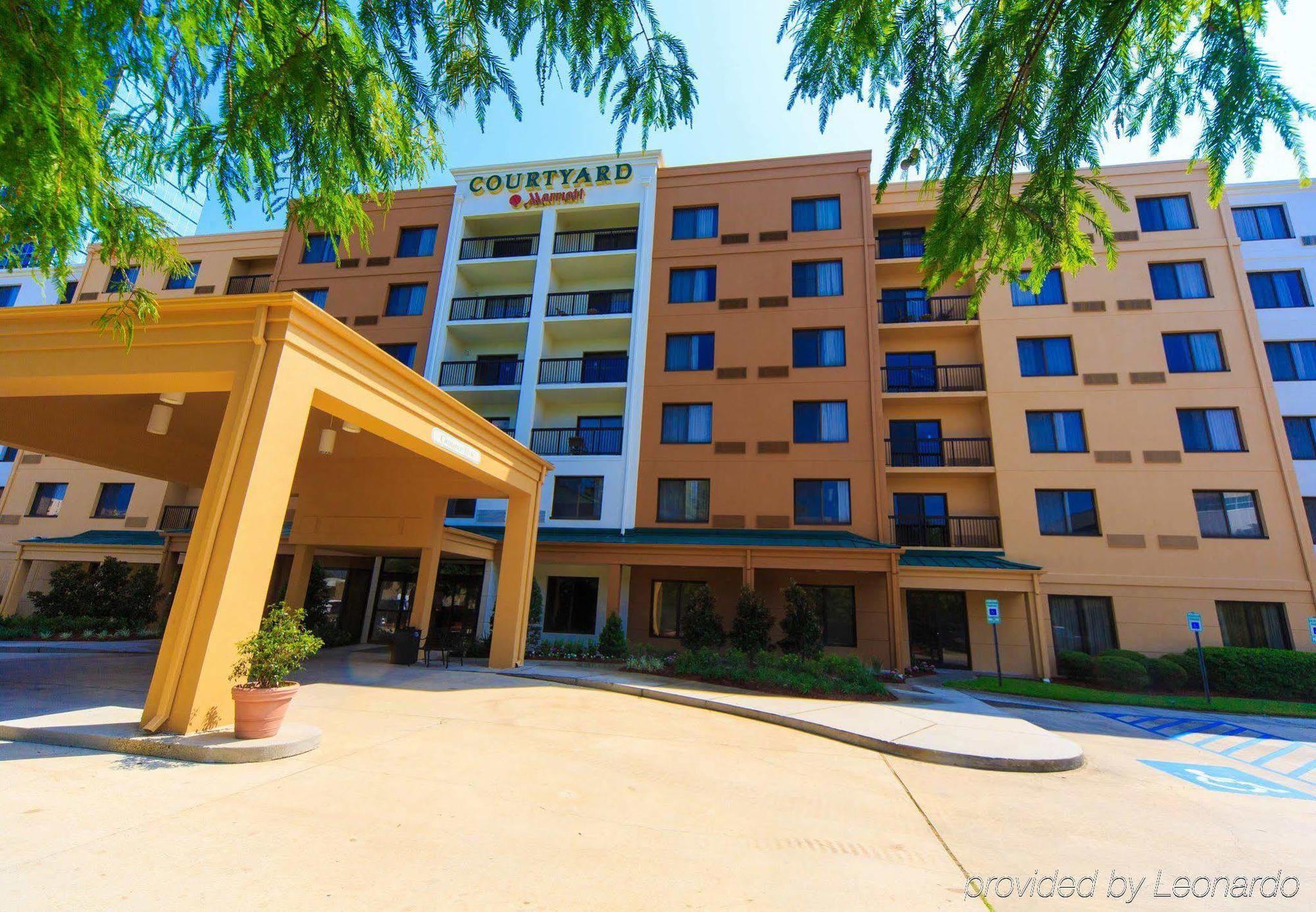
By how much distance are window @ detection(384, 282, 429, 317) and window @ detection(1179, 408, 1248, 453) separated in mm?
28913

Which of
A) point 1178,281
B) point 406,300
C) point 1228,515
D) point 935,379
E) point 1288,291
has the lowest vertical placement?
point 1228,515

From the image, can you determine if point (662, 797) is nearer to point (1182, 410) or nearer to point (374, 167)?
point (374, 167)

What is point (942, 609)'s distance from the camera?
66.8 ft

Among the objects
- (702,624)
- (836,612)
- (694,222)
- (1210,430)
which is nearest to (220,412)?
(702,624)

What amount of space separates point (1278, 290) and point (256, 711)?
33.2 meters

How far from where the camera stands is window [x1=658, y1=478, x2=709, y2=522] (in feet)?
67.8

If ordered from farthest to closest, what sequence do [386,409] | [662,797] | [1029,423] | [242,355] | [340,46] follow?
[1029,423], [386,409], [242,355], [662,797], [340,46]

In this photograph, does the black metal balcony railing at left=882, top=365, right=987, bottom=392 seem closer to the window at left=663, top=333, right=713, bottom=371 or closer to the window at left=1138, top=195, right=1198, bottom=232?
the window at left=663, top=333, right=713, bottom=371

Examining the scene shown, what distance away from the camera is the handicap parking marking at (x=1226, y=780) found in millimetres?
6879

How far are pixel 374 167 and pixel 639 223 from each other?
2152 centimetres

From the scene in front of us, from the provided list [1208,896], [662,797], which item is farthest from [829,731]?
[1208,896]

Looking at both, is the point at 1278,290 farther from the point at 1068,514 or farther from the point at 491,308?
the point at 491,308

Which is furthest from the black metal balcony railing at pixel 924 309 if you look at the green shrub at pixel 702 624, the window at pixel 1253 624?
the green shrub at pixel 702 624

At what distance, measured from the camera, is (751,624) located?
16578mm
